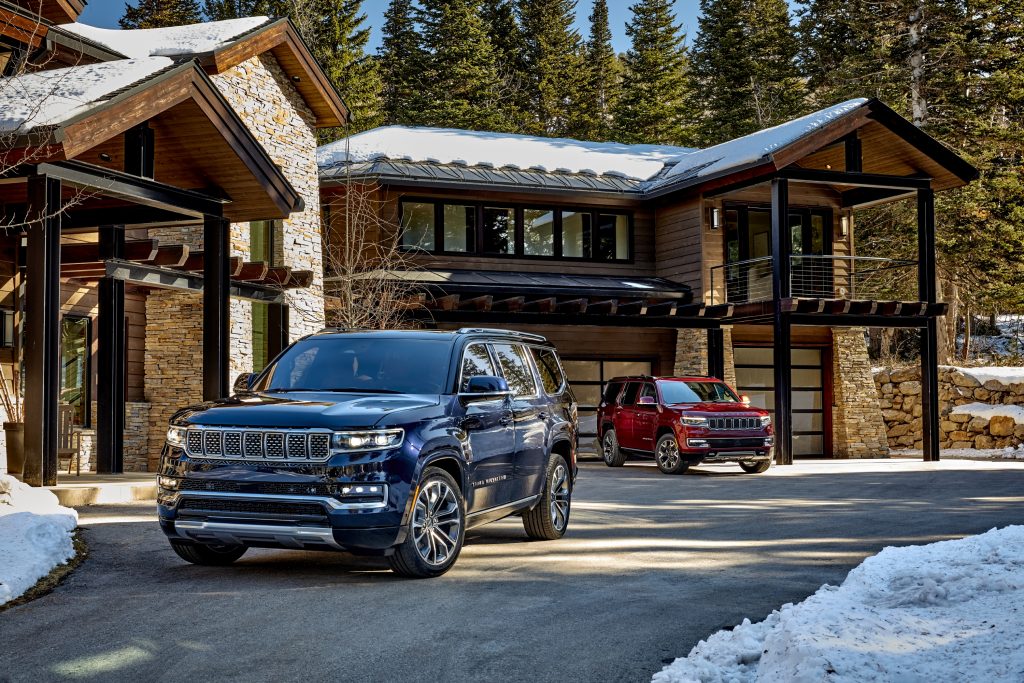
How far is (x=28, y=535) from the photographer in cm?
887

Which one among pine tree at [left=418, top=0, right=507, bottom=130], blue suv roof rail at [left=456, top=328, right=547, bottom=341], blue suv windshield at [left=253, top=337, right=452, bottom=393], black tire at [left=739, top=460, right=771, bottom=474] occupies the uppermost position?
pine tree at [left=418, top=0, right=507, bottom=130]

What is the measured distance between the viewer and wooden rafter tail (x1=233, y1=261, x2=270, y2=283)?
17564 mm

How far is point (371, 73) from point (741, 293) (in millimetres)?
26899

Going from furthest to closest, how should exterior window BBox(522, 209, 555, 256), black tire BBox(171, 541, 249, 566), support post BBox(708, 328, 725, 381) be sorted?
exterior window BBox(522, 209, 555, 256) → support post BBox(708, 328, 725, 381) → black tire BBox(171, 541, 249, 566)

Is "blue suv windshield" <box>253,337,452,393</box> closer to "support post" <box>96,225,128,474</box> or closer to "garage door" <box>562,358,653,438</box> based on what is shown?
"support post" <box>96,225,128,474</box>

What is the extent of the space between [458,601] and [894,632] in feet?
9.36

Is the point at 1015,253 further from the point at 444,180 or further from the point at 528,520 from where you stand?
the point at 528,520

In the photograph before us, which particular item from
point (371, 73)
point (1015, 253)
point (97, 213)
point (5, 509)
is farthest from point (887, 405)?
point (371, 73)

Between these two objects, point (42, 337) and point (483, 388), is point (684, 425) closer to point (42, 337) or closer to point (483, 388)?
point (42, 337)

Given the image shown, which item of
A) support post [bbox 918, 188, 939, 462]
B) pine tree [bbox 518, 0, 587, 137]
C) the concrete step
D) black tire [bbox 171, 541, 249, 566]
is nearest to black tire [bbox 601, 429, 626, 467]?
support post [bbox 918, 188, 939, 462]

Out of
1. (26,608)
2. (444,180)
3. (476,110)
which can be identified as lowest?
(26,608)

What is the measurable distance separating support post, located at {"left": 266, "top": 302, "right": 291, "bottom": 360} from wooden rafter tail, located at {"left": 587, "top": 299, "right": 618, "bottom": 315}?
22.7 feet

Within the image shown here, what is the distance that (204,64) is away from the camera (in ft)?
65.8

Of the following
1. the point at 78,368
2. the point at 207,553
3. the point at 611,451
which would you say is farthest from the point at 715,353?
the point at 207,553
